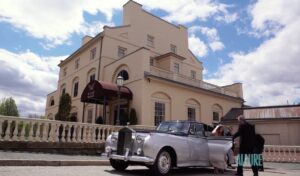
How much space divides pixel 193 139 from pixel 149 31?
67.4 ft

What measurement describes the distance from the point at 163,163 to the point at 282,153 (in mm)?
11434

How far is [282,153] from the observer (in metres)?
15.9

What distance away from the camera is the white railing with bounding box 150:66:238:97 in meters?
21.0

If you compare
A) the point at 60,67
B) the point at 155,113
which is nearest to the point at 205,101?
the point at 155,113

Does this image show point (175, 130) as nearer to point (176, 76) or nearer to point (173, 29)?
point (176, 76)

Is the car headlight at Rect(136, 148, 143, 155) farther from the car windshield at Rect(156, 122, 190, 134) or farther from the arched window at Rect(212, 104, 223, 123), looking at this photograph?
the arched window at Rect(212, 104, 223, 123)

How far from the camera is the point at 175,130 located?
8.96 metres

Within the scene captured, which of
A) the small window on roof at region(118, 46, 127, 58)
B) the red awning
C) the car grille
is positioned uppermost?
the small window on roof at region(118, 46, 127, 58)

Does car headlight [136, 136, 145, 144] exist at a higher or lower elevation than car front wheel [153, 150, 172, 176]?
higher

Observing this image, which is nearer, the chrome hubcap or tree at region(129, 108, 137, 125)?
the chrome hubcap

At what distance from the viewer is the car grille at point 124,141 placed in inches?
305

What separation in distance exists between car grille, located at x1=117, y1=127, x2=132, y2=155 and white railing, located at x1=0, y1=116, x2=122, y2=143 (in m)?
5.11

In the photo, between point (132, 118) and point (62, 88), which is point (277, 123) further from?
point (62, 88)

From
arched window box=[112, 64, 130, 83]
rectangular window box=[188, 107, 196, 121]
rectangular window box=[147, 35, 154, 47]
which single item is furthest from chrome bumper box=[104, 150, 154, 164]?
rectangular window box=[147, 35, 154, 47]
